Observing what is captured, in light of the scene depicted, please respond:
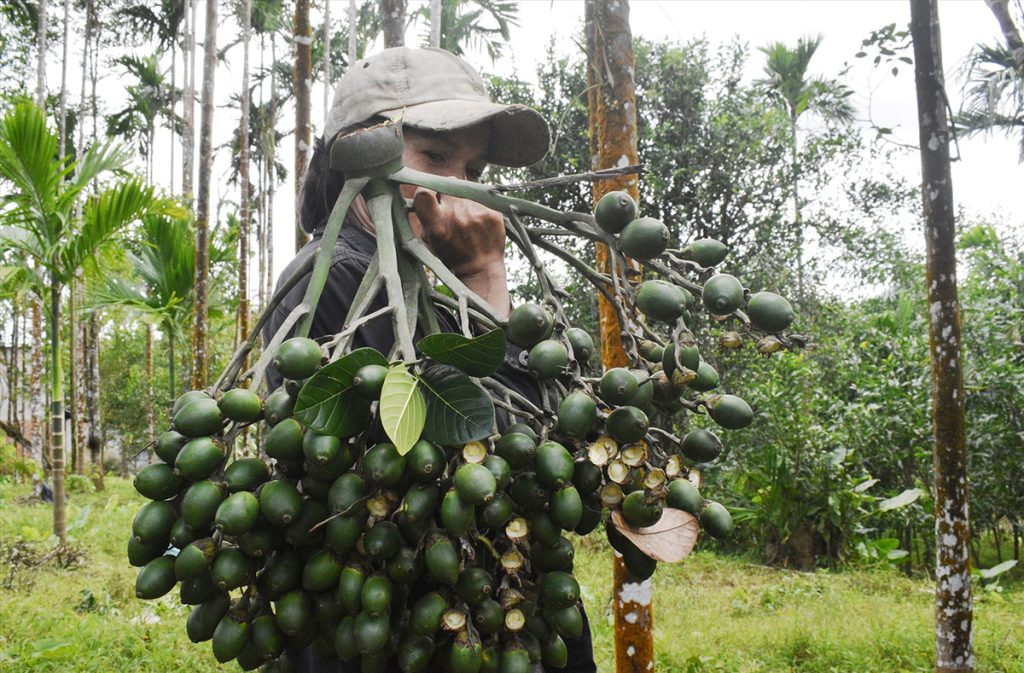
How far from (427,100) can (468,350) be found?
2.19ft

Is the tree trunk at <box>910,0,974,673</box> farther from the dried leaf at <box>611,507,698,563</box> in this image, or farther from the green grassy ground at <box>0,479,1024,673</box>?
the dried leaf at <box>611,507,698,563</box>

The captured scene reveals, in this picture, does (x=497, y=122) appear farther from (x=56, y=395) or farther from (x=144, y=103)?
(x=144, y=103)

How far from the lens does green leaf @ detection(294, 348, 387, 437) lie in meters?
0.76

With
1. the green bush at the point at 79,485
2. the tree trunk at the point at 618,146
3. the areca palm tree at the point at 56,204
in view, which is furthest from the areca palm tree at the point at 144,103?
the tree trunk at the point at 618,146

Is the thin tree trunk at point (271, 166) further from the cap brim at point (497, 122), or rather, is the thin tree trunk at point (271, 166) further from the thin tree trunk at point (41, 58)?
the cap brim at point (497, 122)

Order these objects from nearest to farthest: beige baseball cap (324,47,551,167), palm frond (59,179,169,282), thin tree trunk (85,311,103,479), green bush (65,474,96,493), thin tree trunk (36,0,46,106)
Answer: beige baseball cap (324,47,551,167)
palm frond (59,179,169,282)
thin tree trunk (36,0,46,106)
thin tree trunk (85,311,103,479)
green bush (65,474,96,493)

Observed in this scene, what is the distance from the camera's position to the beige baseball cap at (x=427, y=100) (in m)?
1.26

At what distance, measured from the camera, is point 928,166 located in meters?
3.27

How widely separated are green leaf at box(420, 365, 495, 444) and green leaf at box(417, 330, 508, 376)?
0.06ft

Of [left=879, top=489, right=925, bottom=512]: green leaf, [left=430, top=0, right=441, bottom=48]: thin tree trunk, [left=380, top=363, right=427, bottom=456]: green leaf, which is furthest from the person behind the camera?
[left=430, top=0, right=441, bottom=48]: thin tree trunk

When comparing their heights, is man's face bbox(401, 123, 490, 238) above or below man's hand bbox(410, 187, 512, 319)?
above

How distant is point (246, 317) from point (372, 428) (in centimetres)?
698

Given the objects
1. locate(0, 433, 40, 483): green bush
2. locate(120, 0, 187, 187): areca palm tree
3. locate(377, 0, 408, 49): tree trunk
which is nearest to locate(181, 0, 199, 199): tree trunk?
locate(120, 0, 187, 187): areca palm tree

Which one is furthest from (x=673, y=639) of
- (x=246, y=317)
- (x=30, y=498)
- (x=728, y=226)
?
(x=30, y=498)
